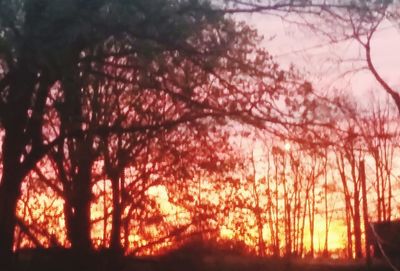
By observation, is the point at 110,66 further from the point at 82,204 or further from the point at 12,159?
the point at 82,204

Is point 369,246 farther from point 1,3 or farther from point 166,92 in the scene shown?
point 1,3

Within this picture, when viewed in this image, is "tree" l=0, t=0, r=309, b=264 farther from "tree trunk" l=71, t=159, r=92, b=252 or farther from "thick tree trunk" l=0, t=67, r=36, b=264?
"tree trunk" l=71, t=159, r=92, b=252

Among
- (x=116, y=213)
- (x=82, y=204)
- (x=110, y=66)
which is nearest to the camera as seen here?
(x=110, y=66)

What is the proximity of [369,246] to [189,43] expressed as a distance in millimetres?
13159

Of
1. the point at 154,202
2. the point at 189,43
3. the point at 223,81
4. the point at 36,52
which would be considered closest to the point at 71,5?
the point at 36,52

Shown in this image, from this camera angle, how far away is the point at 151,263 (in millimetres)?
18500

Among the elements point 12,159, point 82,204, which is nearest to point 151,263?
point 82,204

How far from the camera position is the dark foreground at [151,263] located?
15.6 metres

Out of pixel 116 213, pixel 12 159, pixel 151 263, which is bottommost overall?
pixel 151 263

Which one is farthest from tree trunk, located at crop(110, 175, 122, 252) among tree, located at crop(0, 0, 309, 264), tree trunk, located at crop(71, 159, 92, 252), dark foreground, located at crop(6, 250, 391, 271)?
tree, located at crop(0, 0, 309, 264)

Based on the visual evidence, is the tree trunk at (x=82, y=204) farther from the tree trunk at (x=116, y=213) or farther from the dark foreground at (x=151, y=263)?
the dark foreground at (x=151, y=263)

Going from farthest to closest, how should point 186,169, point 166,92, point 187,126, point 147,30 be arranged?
1. point 186,169
2. point 187,126
3. point 166,92
4. point 147,30

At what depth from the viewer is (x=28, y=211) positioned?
1064 inches

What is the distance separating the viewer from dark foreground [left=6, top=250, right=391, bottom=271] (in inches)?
613
